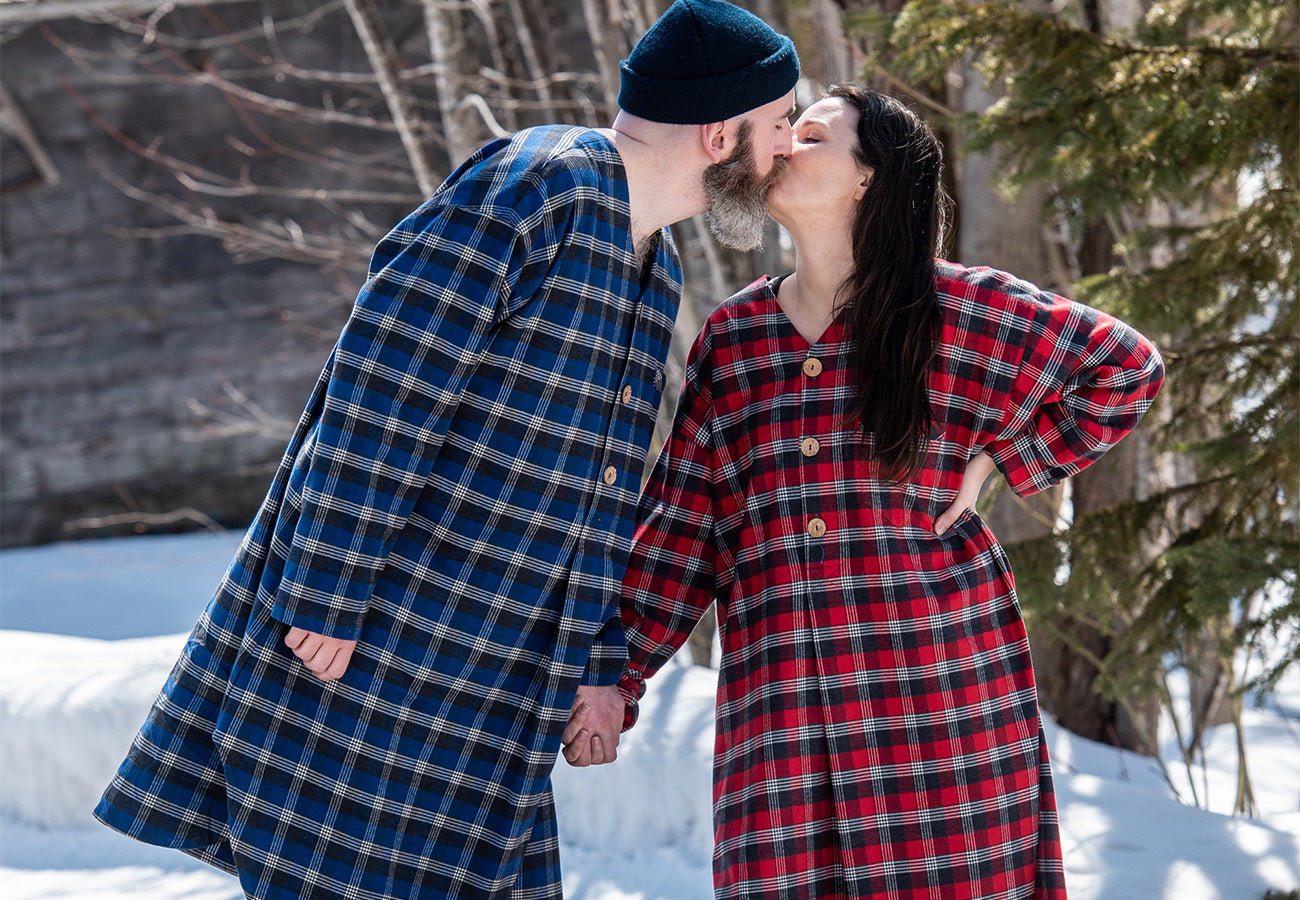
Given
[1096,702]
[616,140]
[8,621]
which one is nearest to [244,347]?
[8,621]

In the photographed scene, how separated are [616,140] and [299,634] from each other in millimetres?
900

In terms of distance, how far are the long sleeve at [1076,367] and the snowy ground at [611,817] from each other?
1203mm

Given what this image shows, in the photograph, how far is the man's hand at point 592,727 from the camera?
1.80 meters

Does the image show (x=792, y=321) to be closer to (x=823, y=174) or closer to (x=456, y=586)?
(x=823, y=174)

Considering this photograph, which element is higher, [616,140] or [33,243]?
[616,140]

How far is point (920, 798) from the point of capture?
67.5 inches

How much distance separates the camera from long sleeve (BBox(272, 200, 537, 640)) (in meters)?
1.55

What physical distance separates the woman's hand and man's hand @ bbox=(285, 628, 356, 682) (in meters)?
0.93

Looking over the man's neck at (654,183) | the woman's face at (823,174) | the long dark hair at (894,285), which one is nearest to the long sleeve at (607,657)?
the long dark hair at (894,285)

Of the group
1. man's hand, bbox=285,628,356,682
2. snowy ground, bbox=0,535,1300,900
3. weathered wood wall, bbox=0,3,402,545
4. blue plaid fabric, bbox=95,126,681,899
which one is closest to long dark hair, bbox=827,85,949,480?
blue plaid fabric, bbox=95,126,681,899

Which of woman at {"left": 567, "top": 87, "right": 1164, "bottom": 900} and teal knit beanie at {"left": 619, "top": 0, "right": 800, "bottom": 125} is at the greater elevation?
teal knit beanie at {"left": 619, "top": 0, "right": 800, "bottom": 125}

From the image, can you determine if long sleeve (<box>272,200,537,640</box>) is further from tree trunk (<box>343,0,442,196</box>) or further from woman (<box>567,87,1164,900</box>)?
tree trunk (<box>343,0,442,196</box>)

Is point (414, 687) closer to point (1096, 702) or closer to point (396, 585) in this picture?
point (396, 585)

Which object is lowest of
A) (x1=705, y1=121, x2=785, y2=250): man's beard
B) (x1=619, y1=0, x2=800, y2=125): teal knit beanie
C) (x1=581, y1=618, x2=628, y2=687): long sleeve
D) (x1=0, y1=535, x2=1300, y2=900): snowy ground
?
(x1=0, y1=535, x2=1300, y2=900): snowy ground
